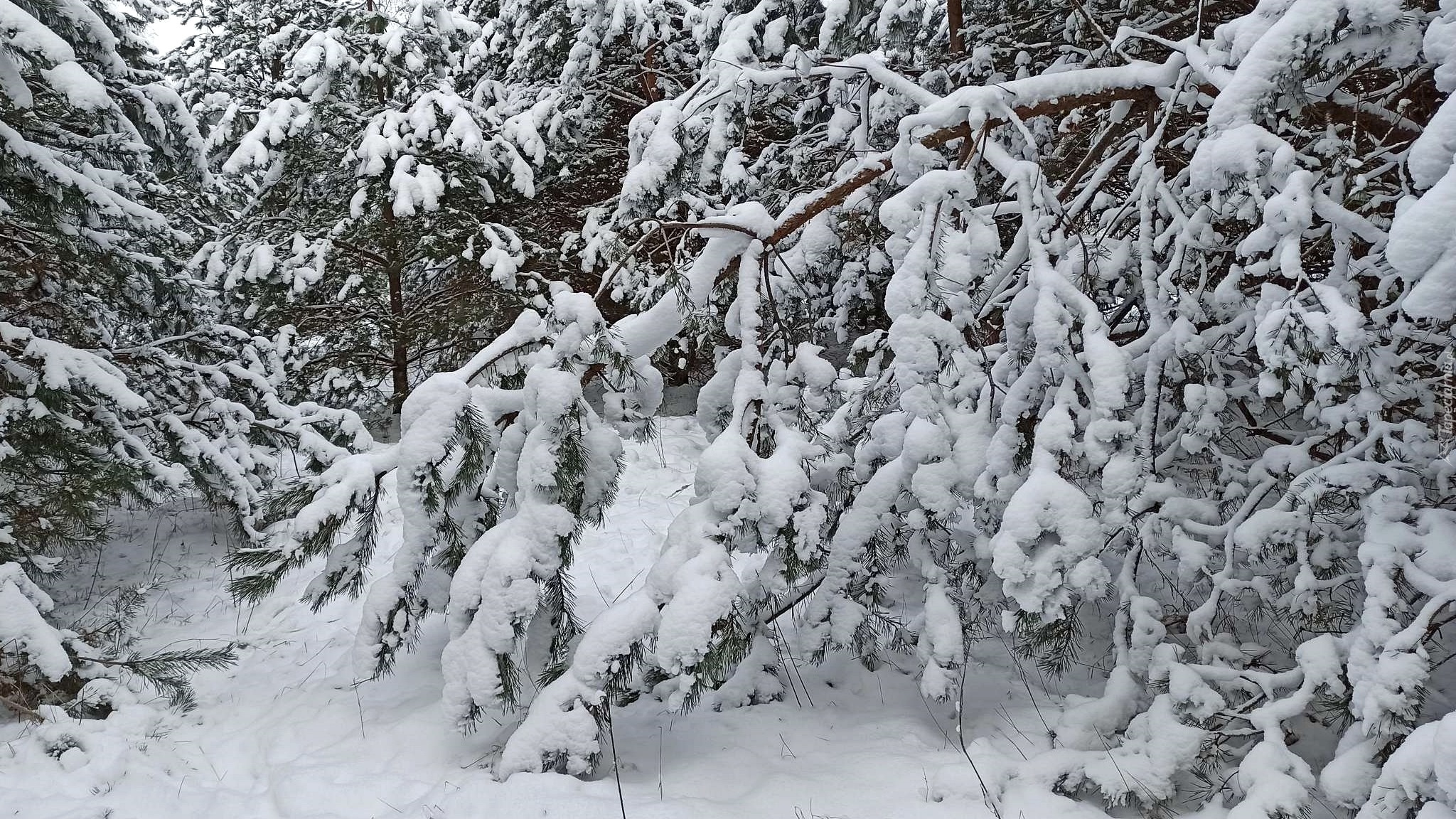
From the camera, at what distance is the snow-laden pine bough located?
243cm

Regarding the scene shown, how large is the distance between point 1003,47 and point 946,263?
9.34 feet

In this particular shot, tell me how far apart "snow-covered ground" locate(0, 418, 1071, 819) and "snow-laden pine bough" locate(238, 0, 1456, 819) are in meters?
0.20

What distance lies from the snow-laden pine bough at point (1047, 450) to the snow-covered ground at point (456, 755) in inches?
8.0

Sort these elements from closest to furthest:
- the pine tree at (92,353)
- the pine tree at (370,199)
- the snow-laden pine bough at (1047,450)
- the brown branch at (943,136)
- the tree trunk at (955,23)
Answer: the snow-laden pine bough at (1047,450) < the brown branch at (943,136) < the pine tree at (92,353) < the tree trunk at (955,23) < the pine tree at (370,199)

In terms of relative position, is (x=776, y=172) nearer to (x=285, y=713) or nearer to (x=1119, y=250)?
(x=1119, y=250)

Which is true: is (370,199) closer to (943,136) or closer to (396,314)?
(396,314)

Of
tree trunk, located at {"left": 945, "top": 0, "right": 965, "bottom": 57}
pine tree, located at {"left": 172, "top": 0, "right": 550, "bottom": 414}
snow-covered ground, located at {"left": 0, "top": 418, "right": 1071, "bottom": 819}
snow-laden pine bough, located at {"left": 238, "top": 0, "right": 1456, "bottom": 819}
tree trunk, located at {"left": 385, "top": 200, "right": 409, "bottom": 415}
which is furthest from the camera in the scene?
tree trunk, located at {"left": 385, "top": 200, "right": 409, "bottom": 415}

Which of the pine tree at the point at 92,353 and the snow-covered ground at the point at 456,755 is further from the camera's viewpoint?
the pine tree at the point at 92,353

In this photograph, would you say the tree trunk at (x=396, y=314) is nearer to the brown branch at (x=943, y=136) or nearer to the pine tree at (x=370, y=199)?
the pine tree at (x=370, y=199)

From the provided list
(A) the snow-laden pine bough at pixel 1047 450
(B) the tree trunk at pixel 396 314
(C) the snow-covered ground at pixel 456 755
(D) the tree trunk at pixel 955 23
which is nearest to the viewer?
(A) the snow-laden pine bough at pixel 1047 450

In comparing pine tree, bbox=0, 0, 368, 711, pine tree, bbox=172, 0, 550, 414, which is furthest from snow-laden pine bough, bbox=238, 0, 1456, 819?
pine tree, bbox=172, 0, 550, 414

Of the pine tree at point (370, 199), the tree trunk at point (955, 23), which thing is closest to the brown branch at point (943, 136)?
the tree trunk at point (955, 23)

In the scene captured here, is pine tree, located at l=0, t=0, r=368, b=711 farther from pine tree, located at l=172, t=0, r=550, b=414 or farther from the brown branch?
the brown branch

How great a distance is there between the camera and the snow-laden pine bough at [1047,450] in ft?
7.97
